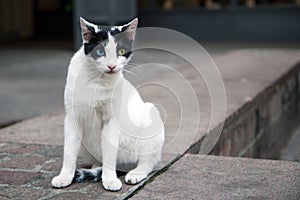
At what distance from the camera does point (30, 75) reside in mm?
8828

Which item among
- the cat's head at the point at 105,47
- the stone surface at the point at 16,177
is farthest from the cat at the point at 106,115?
the stone surface at the point at 16,177

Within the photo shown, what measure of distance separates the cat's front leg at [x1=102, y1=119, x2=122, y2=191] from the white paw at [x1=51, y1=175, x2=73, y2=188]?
7.2 inches

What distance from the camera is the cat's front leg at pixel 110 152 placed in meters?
2.84

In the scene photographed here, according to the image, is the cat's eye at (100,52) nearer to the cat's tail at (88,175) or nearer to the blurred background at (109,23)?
the cat's tail at (88,175)

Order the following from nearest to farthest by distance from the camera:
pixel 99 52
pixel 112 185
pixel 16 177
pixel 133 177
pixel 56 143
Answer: pixel 99 52 < pixel 112 185 < pixel 133 177 < pixel 16 177 < pixel 56 143

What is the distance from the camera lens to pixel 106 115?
2848mm

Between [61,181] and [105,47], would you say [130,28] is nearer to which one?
[105,47]

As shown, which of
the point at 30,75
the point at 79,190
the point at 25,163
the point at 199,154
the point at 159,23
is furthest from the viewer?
the point at 159,23

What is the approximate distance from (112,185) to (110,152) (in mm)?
166

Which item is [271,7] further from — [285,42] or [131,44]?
[131,44]

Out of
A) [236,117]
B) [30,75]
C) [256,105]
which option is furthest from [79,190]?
[30,75]

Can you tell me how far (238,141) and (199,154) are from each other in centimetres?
124

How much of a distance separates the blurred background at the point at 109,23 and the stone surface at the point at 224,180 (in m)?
4.51

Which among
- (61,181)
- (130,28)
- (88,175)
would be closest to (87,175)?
(88,175)
